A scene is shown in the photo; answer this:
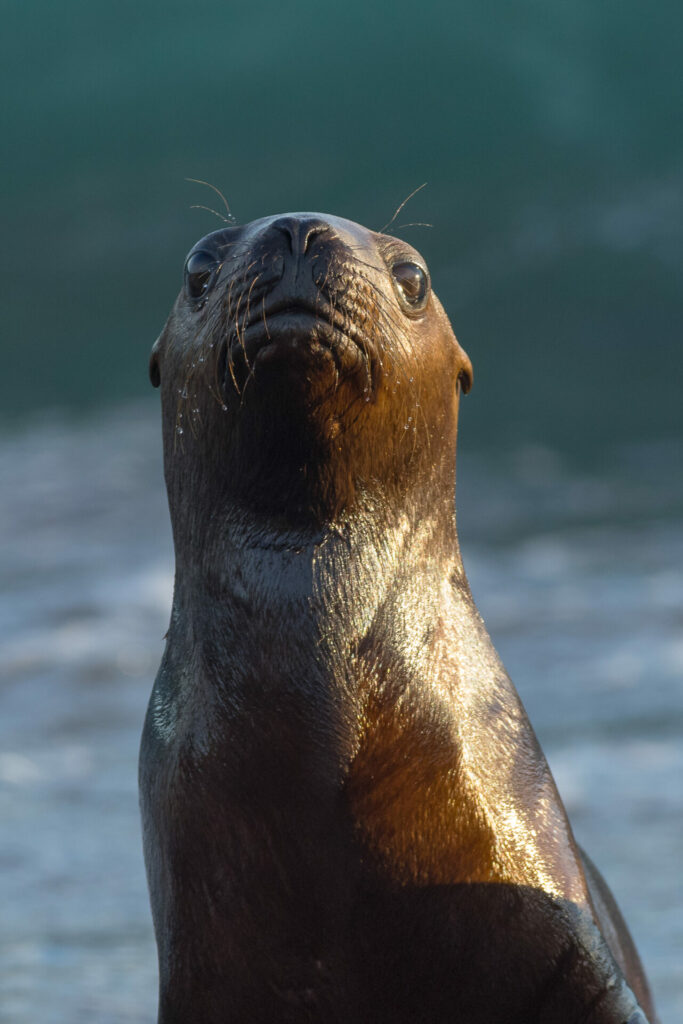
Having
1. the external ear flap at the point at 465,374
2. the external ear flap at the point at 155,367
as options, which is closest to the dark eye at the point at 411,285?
the external ear flap at the point at 465,374

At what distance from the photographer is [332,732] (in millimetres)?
4758

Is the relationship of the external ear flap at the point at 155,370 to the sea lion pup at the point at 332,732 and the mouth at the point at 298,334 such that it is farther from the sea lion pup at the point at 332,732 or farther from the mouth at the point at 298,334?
the mouth at the point at 298,334

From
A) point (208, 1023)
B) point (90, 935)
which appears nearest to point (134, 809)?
point (90, 935)

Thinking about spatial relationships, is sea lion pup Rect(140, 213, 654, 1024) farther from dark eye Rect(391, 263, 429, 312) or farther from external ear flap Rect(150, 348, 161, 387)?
external ear flap Rect(150, 348, 161, 387)

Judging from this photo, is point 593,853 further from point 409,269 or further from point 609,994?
point 409,269

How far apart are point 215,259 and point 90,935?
147 inches

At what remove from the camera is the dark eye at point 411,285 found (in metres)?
5.19

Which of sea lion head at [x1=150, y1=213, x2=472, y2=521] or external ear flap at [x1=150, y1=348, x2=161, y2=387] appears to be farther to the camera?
external ear flap at [x1=150, y1=348, x2=161, y2=387]

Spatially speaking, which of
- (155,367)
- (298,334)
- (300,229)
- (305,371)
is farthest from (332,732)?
(155,367)

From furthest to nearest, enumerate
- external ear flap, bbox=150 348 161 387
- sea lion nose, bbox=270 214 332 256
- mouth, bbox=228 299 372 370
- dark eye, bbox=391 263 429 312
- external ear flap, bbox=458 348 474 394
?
external ear flap, bbox=150 348 161 387 → external ear flap, bbox=458 348 474 394 → dark eye, bbox=391 263 429 312 → sea lion nose, bbox=270 214 332 256 → mouth, bbox=228 299 372 370

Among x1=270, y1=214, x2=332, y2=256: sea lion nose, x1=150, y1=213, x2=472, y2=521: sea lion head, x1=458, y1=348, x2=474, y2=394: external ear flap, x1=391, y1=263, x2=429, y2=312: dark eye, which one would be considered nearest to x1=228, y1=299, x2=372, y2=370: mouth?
x1=150, y1=213, x2=472, y2=521: sea lion head

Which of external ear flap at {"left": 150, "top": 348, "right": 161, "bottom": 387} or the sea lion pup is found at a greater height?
external ear flap at {"left": 150, "top": 348, "right": 161, "bottom": 387}

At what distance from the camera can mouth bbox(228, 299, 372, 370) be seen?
15.3ft

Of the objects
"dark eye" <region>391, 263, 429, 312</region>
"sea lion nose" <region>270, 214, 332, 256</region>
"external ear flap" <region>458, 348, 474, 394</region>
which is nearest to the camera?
"sea lion nose" <region>270, 214, 332, 256</region>
